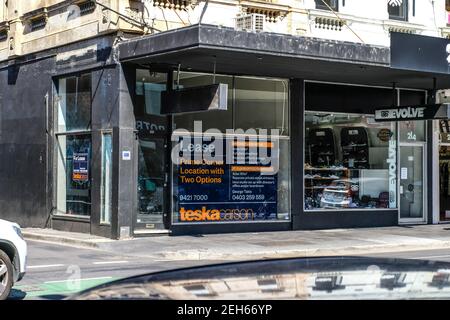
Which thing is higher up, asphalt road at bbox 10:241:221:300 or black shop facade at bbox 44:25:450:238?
black shop facade at bbox 44:25:450:238

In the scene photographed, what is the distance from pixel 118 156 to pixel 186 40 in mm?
3574

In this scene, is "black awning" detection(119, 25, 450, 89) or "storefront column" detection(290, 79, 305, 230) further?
"storefront column" detection(290, 79, 305, 230)

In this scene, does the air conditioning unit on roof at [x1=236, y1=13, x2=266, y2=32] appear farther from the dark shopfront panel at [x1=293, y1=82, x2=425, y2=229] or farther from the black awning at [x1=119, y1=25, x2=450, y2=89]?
the dark shopfront panel at [x1=293, y1=82, x2=425, y2=229]

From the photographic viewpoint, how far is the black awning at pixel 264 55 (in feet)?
46.5

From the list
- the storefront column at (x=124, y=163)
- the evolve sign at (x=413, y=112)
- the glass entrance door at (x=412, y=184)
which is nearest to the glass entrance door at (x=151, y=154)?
the storefront column at (x=124, y=163)

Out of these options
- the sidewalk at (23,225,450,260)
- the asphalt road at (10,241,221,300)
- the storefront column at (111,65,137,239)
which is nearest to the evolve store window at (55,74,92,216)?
the sidewalk at (23,225,450,260)

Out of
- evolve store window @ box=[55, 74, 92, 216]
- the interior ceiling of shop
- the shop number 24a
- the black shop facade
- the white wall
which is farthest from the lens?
the shop number 24a

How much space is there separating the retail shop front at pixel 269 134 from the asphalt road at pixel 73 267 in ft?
8.12

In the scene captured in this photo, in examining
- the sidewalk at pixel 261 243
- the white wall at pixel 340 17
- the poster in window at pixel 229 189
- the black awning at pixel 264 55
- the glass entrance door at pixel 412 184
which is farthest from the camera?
the glass entrance door at pixel 412 184

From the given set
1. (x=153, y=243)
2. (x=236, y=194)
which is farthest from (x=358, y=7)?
(x=153, y=243)

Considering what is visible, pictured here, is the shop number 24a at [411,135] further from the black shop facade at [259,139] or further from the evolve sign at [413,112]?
the evolve sign at [413,112]

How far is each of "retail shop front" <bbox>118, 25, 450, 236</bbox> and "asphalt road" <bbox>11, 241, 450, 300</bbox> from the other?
2.47 meters

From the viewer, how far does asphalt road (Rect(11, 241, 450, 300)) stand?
9.42 m
